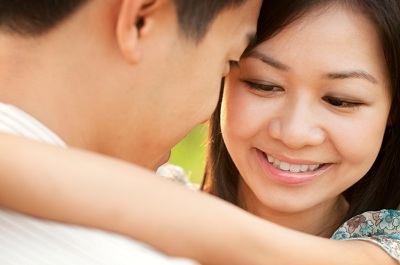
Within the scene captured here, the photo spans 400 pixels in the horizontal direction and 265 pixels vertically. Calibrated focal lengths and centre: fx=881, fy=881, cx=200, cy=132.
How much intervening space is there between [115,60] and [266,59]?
1.05 metres

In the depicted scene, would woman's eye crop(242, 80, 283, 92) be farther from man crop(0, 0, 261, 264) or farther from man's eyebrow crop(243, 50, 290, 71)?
man crop(0, 0, 261, 264)

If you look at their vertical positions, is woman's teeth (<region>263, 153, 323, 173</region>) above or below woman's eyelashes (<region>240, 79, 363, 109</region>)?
below

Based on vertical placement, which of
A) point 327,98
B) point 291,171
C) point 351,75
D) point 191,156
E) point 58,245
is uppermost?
point 351,75

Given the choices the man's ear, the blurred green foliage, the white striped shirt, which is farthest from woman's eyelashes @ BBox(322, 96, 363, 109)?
the blurred green foliage

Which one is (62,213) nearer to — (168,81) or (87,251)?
(87,251)

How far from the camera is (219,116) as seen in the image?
3.69 metres

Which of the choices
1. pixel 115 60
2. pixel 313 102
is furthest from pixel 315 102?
pixel 115 60

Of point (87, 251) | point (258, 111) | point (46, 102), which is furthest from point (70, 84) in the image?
point (258, 111)

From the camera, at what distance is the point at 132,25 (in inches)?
85.5

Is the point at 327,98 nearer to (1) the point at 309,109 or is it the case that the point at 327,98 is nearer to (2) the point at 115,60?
(1) the point at 309,109

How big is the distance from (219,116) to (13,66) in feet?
5.32

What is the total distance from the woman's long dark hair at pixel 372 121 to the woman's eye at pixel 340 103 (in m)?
0.19

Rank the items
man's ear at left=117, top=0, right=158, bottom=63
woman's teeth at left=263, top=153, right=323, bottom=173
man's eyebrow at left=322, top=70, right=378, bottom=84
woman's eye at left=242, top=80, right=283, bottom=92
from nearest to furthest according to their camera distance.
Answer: man's ear at left=117, top=0, right=158, bottom=63, man's eyebrow at left=322, top=70, right=378, bottom=84, woman's eye at left=242, top=80, right=283, bottom=92, woman's teeth at left=263, top=153, right=323, bottom=173

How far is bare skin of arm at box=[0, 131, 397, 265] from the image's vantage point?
1.96m
